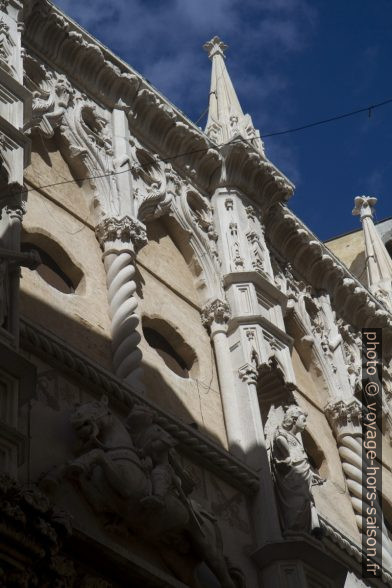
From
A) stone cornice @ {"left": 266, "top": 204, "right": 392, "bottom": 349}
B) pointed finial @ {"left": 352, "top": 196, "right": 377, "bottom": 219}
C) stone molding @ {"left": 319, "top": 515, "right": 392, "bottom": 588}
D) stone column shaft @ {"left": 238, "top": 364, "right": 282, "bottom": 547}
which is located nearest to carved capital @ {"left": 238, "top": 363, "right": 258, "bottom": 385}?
stone column shaft @ {"left": 238, "top": 364, "right": 282, "bottom": 547}

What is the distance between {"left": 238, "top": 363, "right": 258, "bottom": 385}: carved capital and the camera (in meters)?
10.9

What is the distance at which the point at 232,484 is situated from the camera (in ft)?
31.9

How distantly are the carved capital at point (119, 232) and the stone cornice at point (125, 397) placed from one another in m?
2.09

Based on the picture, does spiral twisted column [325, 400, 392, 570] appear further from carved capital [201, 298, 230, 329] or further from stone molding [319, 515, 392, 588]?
carved capital [201, 298, 230, 329]

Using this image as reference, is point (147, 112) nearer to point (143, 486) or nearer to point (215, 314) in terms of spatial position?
point (215, 314)

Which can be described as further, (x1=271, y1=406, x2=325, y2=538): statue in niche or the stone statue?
(x1=271, y1=406, x2=325, y2=538): statue in niche

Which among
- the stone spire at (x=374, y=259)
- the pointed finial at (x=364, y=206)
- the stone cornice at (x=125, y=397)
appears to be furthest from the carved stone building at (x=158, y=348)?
the pointed finial at (x=364, y=206)

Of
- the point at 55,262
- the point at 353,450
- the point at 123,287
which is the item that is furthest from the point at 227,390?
the point at 353,450

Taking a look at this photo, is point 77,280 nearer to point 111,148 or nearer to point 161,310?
point 161,310

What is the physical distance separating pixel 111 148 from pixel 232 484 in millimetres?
3786

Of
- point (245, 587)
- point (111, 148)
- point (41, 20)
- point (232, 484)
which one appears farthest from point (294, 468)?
point (41, 20)

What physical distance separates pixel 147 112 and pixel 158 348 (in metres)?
2.93

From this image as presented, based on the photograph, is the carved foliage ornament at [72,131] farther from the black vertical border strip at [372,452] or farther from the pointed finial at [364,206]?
the pointed finial at [364,206]

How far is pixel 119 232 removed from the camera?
10.8 metres
